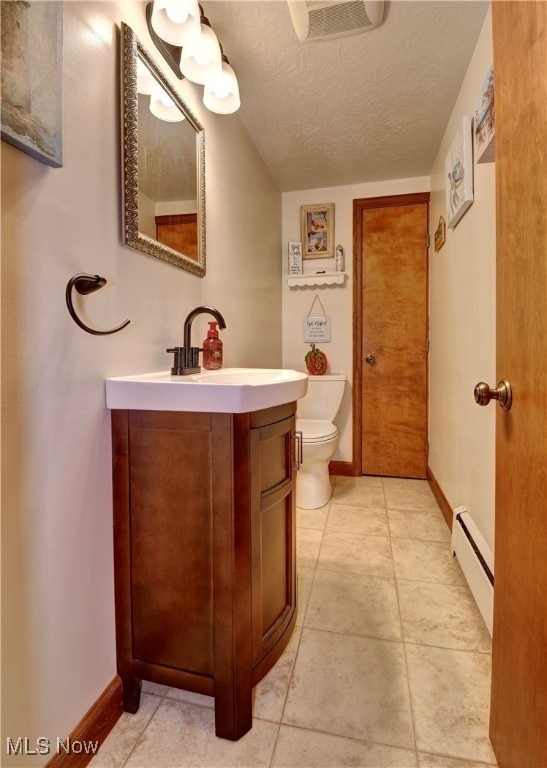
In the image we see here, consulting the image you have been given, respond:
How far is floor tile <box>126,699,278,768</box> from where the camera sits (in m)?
0.87

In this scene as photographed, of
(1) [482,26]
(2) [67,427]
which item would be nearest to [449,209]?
(1) [482,26]

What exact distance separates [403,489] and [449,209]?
73.0 inches

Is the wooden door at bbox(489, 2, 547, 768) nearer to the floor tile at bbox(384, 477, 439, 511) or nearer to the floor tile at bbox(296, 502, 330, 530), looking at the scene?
the floor tile at bbox(296, 502, 330, 530)

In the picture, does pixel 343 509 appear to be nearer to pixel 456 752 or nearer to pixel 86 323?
pixel 456 752

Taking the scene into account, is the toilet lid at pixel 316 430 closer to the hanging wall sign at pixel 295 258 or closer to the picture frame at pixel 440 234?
the hanging wall sign at pixel 295 258

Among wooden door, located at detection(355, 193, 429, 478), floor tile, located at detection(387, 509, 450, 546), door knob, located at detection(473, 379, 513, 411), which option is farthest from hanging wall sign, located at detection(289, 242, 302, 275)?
door knob, located at detection(473, 379, 513, 411)

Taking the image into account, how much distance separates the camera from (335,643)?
1.23 m

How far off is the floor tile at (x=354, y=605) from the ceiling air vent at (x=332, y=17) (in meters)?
2.23

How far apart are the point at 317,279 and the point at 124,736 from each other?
105 inches

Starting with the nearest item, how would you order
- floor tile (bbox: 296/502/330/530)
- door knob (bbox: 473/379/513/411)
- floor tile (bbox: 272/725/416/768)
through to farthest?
door knob (bbox: 473/379/513/411) < floor tile (bbox: 272/725/416/768) < floor tile (bbox: 296/502/330/530)

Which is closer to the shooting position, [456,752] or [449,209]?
[456,752]

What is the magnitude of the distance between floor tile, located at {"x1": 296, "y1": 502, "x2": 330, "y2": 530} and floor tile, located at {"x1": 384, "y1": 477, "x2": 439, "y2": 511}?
45cm

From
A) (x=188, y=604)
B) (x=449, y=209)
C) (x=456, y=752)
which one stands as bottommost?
(x=456, y=752)

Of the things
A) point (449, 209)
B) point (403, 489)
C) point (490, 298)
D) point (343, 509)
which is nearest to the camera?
point (490, 298)
